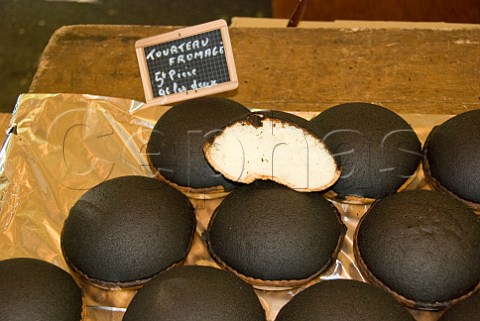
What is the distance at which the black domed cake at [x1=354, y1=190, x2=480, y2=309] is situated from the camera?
157cm

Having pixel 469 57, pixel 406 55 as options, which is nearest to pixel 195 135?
pixel 406 55

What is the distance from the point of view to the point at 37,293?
4.99 feet

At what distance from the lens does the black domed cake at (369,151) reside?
181 centimetres

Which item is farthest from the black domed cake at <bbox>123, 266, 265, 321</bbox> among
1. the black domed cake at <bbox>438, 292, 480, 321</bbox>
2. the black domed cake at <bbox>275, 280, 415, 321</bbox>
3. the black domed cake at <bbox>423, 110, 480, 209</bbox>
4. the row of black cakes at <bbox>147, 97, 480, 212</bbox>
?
the black domed cake at <bbox>423, 110, 480, 209</bbox>

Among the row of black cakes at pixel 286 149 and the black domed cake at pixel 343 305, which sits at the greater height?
the row of black cakes at pixel 286 149

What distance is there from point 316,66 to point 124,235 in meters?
1.15

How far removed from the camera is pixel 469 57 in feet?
7.92

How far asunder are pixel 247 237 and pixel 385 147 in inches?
20.4

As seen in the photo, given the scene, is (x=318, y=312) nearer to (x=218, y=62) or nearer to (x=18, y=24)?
(x=218, y=62)

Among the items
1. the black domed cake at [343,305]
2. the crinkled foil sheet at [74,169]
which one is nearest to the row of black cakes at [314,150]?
the crinkled foil sheet at [74,169]

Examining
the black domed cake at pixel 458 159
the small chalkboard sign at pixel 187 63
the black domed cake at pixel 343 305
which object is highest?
the small chalkboard sign at pixel 187 63

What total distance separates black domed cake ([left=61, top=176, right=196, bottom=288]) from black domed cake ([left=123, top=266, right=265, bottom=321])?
6.1 inches

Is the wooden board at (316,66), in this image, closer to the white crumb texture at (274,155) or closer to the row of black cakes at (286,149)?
the row of black cakes at (286,149)

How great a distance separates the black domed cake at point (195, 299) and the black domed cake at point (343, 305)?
0.11 meters
